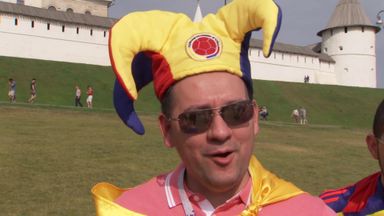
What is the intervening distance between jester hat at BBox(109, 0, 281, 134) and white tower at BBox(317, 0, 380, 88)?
2260 inches

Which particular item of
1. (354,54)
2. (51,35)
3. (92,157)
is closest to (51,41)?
(51,35)

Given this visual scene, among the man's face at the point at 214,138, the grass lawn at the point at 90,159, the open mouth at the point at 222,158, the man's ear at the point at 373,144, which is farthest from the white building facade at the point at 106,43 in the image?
the open mouth at the point at 222,158

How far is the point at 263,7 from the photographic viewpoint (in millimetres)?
1811

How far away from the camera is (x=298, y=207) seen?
70.6 inches

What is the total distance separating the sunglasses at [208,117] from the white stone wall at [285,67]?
46202 millimetres

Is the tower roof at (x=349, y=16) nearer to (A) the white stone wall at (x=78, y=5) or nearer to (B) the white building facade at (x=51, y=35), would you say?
(A) the white stone wall at (x=78, y=5)

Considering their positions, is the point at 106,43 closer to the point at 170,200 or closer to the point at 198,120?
the point at 170,200

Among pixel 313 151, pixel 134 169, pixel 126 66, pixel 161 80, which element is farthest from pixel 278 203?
pixel 313 151

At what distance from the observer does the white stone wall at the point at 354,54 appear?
57.9 m

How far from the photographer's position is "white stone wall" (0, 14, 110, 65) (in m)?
39.3

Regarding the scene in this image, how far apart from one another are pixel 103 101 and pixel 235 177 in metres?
28.6

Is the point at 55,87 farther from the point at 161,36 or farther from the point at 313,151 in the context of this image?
the point at 161,36

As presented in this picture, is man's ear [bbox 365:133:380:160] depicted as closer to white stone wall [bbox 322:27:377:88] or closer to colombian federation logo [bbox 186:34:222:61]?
colombian federation logo [bbox 186:34:222:61]

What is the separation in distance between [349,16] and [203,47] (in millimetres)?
61541
